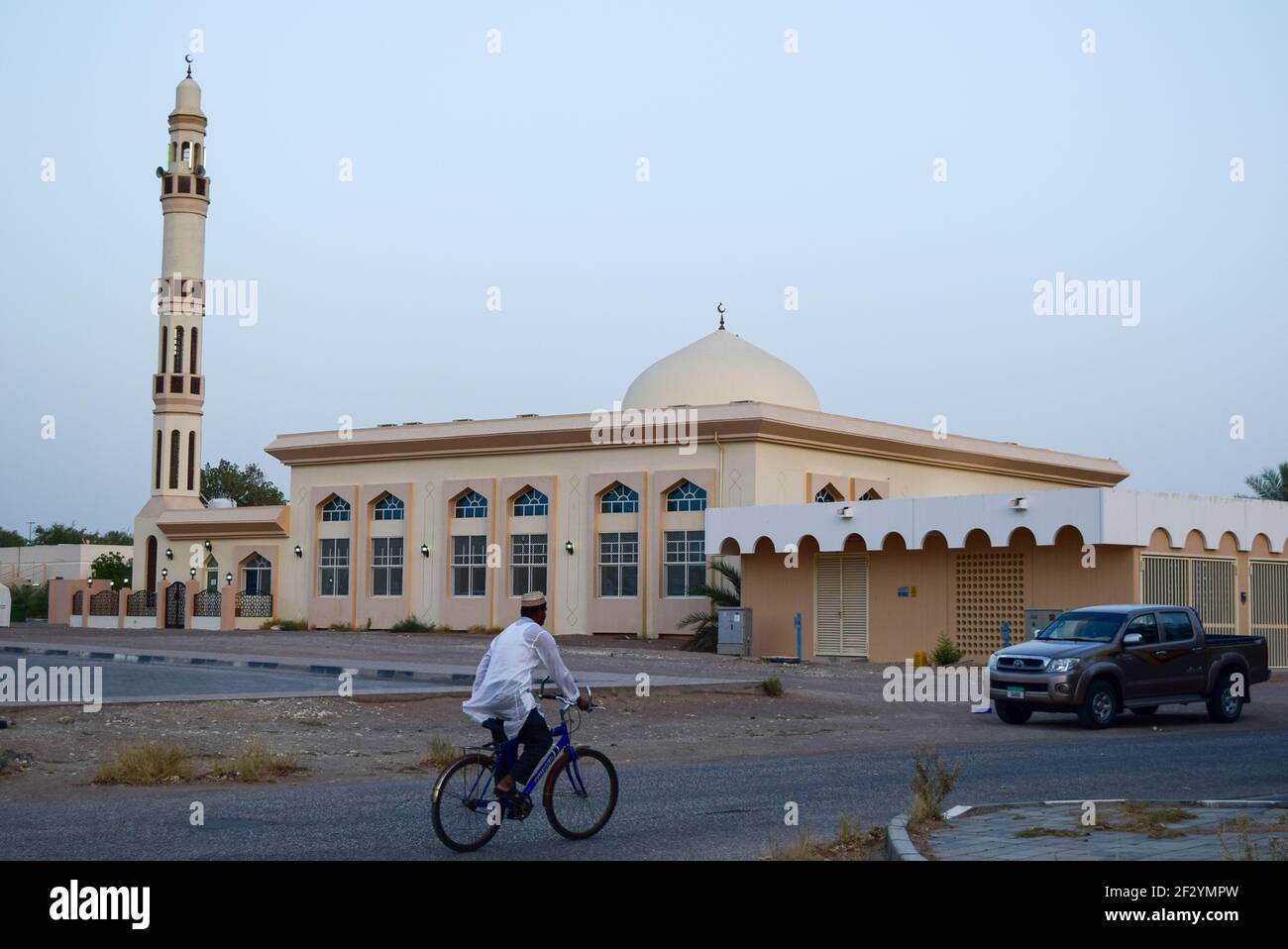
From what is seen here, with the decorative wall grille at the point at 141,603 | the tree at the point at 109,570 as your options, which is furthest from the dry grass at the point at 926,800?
the tree at the point at 109,570

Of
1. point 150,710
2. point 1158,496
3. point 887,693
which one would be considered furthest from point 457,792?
point 1158,496

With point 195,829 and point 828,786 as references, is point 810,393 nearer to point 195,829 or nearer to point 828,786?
point 828,786

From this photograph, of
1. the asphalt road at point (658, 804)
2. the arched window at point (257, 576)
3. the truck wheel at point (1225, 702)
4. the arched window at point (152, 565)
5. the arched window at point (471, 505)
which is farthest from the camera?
the arched window at point (152, 565)

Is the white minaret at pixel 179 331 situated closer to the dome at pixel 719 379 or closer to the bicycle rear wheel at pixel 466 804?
the dome at pixel 719 379

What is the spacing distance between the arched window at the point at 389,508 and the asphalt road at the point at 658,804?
3465cm

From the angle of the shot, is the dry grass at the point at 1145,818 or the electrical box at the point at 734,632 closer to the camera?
the dry grass at the point at 1145,818

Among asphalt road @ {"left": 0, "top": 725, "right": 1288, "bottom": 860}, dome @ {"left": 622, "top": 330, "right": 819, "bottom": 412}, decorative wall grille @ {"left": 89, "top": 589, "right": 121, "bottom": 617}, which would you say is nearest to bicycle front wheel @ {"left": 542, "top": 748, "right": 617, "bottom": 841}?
asphalt road @ {"left": 0, "top": 725, "right": 1288, "bottom": 860}

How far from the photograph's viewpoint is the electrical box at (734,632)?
37219mm

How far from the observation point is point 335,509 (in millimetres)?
51625

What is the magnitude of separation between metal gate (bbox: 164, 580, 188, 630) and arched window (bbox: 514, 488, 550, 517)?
1380 cm

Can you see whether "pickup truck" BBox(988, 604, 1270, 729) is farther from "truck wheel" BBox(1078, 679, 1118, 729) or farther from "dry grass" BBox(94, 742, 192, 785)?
"dry grass" BBox(94, 742, 192, 785)
